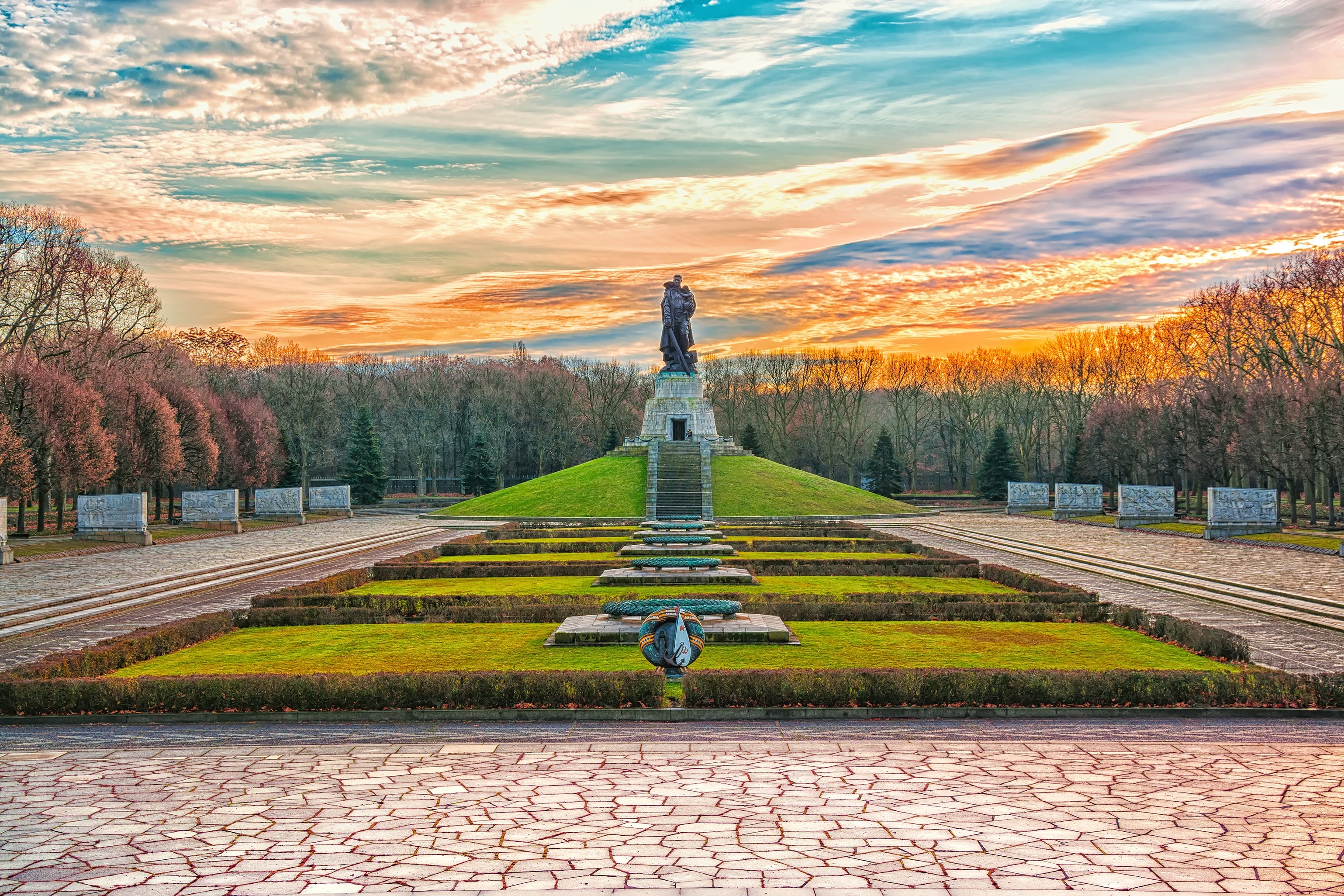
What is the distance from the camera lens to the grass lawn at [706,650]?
13703 mm

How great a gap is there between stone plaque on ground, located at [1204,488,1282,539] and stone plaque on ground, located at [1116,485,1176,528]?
6834mm

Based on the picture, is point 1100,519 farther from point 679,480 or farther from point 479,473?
point 479,473

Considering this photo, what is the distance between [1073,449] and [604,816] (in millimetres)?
63362

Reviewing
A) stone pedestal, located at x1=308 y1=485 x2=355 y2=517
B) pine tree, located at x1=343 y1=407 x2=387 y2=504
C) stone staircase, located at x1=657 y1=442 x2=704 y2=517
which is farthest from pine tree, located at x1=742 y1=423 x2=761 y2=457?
stone pedestal, located at x1=308 y1=485 x2=355 y2=517

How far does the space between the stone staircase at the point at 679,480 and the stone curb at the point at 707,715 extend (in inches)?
1279

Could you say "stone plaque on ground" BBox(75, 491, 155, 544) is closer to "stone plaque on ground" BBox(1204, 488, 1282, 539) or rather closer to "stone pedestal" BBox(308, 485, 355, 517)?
"stone pedestal" BBox(308, 485, 355, 517)

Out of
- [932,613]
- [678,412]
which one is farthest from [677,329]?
[932,613]

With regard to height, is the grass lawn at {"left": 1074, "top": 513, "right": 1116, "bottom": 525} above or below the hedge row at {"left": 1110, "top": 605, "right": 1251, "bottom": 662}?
below

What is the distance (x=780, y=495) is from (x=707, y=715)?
37.3 m

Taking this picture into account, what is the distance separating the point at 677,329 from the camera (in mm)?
54719

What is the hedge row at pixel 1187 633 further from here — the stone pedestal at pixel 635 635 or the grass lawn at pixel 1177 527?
the grass lawn at pixel 1177 527

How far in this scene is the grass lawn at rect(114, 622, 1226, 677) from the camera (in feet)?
45.0

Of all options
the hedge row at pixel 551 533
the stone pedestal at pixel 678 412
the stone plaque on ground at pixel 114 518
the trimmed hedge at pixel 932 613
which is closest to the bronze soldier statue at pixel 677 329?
the stone pedestal at pixel 678 412

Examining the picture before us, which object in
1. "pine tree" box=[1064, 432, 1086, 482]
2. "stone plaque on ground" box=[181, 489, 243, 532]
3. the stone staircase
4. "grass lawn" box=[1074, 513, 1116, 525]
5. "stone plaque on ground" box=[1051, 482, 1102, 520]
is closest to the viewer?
"stone plaque on ground" box=[181, 489, 243, 532]
